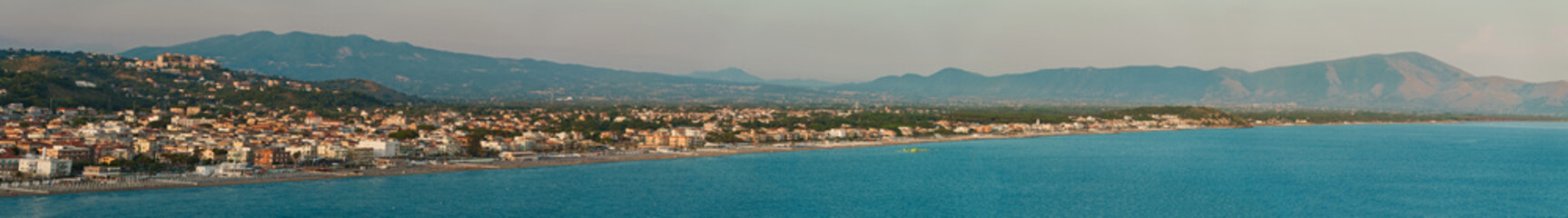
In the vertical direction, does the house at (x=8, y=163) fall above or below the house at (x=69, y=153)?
below

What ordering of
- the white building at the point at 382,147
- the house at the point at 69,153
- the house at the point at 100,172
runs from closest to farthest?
the house at the point at 100,172, the house at the point at 69,153, the white building at the point at 382,147

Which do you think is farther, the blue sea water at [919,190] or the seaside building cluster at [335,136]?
the seaside building cluster at [335,136]

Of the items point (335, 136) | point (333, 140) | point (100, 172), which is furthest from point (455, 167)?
point (335, 136)

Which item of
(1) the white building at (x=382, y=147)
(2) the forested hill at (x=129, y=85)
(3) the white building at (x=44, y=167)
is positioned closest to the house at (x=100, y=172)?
(3) the white building at (x=44, y=167)

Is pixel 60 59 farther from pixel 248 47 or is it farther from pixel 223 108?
pixel 248 47

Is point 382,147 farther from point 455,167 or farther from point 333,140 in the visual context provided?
point 455,167

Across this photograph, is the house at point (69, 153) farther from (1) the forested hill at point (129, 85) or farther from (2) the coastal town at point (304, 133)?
(1) the forested hill at point (129, 85)
